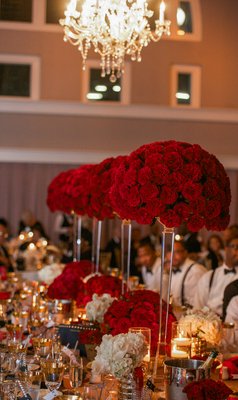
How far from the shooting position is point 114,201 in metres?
4.83

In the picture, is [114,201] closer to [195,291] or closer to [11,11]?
[195,291]

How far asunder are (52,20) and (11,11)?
778 millimetres

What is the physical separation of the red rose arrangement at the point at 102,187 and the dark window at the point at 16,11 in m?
9.40

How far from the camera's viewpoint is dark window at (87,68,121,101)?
16.3 meters

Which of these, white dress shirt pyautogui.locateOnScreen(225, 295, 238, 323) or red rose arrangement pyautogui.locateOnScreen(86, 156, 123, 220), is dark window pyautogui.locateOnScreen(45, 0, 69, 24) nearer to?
red rose arrangement pyautogui.locateOnScreen(86, 156, 123, 220)

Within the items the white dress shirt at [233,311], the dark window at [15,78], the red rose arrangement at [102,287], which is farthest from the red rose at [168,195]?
the dark window at [15,78]

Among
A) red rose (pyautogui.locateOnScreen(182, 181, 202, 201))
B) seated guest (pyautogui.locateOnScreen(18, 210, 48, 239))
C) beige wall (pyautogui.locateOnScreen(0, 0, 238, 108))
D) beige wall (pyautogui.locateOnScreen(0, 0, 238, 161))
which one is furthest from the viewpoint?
beige wall (pyautogui.locateOnScreen(0, 0, 238, 108))

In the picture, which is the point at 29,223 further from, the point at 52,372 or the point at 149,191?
the point at 52,372

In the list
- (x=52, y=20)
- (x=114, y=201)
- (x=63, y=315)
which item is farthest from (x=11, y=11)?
(x=114, y=201)

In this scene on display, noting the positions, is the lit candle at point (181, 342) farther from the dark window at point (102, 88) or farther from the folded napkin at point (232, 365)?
the dark window at point (102, 88)

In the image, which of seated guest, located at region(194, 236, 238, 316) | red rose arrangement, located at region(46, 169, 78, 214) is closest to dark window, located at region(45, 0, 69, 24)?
red rose arrangement, located at region(46, 169, 78, 214)

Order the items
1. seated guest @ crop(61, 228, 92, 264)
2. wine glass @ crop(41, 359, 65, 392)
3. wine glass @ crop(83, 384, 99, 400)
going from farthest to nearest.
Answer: seated guest @ crop(61, 228, 92, 264)
wine glass @ crop(41, 359, 65, 392)
wine glass @ crop(83, 384, 99, 400)

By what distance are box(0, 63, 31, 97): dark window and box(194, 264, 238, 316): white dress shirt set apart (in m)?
8.90

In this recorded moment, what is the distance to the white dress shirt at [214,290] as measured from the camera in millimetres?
7949
